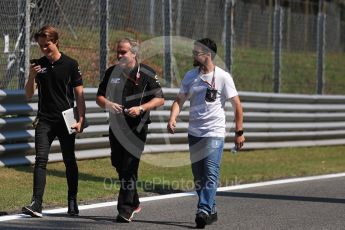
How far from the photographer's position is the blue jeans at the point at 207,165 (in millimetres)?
8031

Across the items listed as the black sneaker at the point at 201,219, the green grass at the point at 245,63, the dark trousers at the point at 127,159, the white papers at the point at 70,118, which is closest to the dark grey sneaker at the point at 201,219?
the black sneaker at the point at 201,219

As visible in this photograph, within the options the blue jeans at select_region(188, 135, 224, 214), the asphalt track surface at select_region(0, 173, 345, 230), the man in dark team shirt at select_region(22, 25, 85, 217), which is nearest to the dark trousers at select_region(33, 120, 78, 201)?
the man in dark team shirt at select_region(22, 25, 85, 217)

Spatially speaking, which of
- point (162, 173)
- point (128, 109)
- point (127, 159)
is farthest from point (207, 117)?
point (162, 173)

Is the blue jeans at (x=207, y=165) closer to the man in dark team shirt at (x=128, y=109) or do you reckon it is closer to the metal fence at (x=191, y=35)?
the man in dark team shirt at (x=128, y=109)

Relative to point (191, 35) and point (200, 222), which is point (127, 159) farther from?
point (191, 35)

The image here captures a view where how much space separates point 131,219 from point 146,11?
6.37 m

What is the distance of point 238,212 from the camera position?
29.2 ft

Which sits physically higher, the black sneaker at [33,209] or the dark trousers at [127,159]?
the dark trousers at [127,159]

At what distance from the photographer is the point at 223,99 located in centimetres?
822

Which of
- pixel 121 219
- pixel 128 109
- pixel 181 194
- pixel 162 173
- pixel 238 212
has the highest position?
pixel 128 109

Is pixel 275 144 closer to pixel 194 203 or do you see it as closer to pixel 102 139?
pixel 102 139

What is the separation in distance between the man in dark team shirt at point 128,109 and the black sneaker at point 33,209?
2.52 ft

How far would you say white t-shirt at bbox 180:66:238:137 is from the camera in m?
8.13

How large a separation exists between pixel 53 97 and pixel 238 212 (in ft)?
7.57
